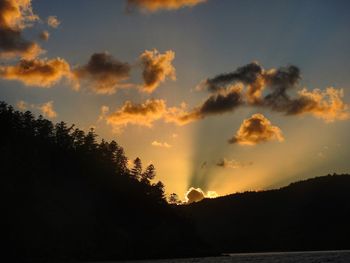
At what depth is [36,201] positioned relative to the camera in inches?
5640

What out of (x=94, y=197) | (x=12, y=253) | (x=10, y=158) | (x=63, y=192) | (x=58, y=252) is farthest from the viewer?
(x=94, y=197)

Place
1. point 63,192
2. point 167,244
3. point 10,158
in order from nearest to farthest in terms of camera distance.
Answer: point 10,158, point 63,192, point 167,244

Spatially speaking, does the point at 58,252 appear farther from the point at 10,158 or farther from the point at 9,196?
the point at 10,158

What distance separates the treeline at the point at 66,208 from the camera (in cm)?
13488

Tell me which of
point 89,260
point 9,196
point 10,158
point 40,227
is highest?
point 10,158

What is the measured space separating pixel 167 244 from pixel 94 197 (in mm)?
33070

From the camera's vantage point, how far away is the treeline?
443 ft

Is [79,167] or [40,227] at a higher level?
[79,167]

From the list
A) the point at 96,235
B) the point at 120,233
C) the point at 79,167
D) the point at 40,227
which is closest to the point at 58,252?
the point at 40,227

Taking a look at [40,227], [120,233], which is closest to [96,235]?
[120,233]

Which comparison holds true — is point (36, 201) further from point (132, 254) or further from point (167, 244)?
point (167, 244)

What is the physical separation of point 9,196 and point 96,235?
30.1 meters

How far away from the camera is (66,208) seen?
499 feet

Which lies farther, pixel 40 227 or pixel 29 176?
pixel 29 176
